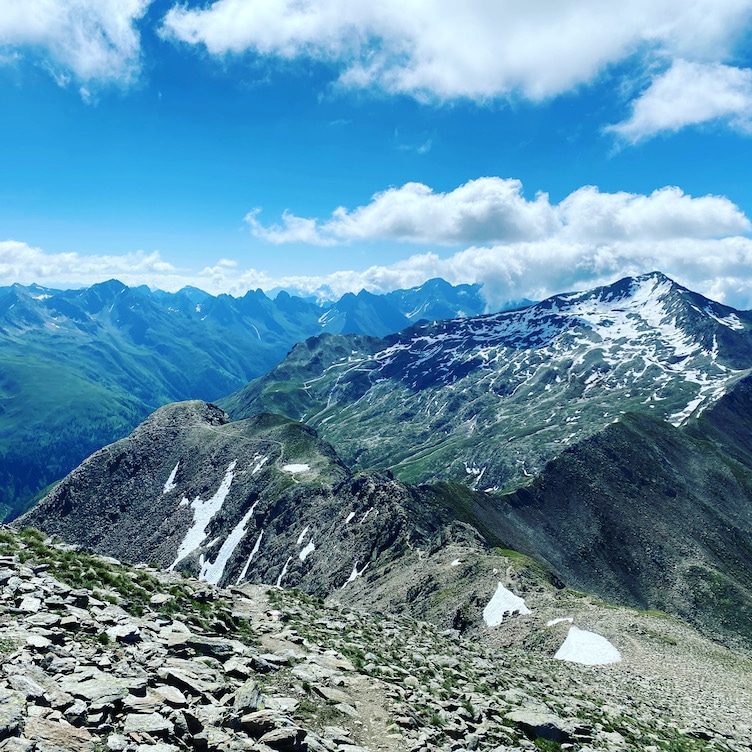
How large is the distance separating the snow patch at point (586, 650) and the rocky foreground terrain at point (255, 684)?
1263 centimetres

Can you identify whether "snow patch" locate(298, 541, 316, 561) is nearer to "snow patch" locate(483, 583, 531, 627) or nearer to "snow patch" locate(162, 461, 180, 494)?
"snow patch" locate(483, 583, 531, 627)

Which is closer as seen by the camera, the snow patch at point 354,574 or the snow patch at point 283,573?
the snow patch at point 354,574

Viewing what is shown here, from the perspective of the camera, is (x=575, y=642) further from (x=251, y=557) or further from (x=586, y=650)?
(x=251, y=557)

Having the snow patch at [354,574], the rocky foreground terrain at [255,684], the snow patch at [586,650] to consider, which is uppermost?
the rocky foreground terrain at [255,684]

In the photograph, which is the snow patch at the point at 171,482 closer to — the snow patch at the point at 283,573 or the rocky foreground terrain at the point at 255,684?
the snow patch at the point at 283,573

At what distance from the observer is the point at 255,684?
59.0ft

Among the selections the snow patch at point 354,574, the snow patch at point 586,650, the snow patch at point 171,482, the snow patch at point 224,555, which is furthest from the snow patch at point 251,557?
the snow patch at point 586,650

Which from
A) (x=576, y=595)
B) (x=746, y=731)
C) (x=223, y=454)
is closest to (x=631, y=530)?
(x=576, y=595)

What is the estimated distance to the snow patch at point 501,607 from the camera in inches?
2815

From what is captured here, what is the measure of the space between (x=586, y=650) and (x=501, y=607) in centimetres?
1940

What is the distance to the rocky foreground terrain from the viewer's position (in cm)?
1410

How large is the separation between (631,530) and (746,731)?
157m

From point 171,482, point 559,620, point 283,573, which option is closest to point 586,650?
point 559,620

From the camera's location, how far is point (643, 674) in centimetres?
4744
